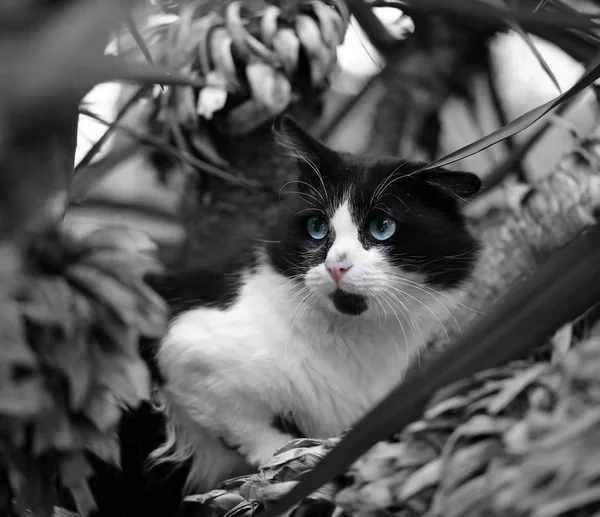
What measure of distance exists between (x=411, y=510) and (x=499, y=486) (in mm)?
66

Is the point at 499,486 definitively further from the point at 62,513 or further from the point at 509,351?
the point at 62,513

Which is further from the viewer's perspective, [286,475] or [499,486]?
[286,475]

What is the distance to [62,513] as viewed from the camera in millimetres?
533

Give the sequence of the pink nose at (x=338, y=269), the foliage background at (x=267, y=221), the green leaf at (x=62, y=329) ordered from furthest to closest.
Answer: the pink nose at (x=338, y=269)
the green leaf at (x=62, y=329)
the foliage background at (x=267, y=221)

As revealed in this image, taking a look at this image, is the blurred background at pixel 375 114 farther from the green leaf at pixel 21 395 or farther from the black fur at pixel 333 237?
the green leaf at pixel 21 395

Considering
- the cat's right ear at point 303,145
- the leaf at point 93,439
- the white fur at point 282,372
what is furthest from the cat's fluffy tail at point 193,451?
the cat's right ear at point 303,145

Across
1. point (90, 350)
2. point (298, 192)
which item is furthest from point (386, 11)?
point (90, 350)

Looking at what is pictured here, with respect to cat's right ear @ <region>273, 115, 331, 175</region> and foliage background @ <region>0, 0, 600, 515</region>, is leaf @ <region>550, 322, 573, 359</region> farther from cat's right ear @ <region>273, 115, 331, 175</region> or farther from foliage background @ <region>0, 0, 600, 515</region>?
cat's right ear @ <region>273, 115, 331, 175</region>

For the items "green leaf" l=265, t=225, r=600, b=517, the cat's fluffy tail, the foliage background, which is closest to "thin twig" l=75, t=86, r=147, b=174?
the foliage background

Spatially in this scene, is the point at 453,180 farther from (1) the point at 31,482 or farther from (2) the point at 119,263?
(1) the point at 31,482

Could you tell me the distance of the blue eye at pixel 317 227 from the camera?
0.62 m

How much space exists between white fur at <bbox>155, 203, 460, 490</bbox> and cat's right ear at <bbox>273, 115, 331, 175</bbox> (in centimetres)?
6

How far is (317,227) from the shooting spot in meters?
0.63

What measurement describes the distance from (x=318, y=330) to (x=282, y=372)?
5 centimetres
